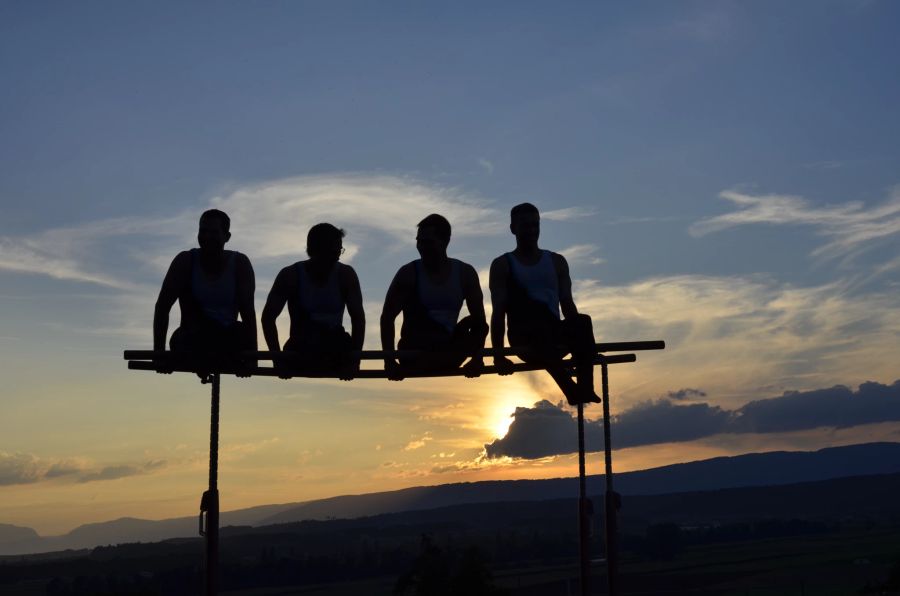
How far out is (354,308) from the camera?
1138cm

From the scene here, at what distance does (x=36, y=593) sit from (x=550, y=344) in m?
208

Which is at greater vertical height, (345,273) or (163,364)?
(345,273)

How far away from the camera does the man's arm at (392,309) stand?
11.4 metres

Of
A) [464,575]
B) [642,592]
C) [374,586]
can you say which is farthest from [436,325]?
[374,586]

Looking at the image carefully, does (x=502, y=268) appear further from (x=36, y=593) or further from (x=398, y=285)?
(x=36, y=593)

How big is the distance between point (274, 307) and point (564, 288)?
3.17 metres

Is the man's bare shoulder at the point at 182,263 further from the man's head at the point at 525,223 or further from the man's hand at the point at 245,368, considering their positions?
the man's head at the point at 525,223

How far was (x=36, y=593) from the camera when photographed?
197m

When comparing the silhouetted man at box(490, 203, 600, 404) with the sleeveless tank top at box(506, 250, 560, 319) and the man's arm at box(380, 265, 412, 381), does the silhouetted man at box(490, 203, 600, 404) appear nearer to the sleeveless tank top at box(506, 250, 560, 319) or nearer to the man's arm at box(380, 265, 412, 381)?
the sleeveless tank top at box(506, 250, 560, 319)

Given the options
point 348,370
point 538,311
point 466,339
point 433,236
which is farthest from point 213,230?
point 538,311

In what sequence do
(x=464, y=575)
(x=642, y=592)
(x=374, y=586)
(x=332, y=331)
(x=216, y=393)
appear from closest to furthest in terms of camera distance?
1. (x=216, y=393)
2. (x=332, y=331)
3. (x=464, y=575)
4. (x=642, y=592)
5. (x=374, y=586)

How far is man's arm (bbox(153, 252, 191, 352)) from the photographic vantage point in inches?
419

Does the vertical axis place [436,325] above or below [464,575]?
above

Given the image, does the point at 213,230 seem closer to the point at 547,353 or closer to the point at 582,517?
the point at 547,353
